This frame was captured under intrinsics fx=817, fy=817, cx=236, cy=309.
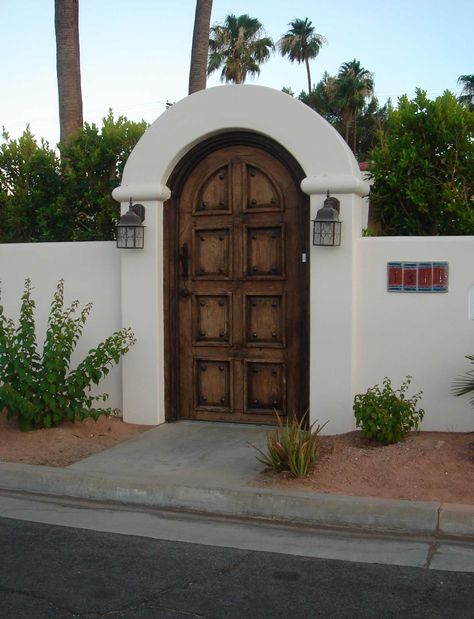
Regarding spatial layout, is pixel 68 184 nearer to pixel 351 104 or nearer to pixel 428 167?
pixel 428 167

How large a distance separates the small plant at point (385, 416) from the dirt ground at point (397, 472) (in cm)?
10

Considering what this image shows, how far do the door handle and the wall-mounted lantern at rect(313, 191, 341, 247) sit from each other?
5.01ft

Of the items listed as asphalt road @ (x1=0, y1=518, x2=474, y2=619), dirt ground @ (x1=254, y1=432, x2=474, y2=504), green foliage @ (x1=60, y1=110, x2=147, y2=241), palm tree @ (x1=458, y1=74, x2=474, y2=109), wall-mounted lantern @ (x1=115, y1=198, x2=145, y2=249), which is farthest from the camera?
palm tree @ (x1=458, y1=74, x2=474, y2=109)

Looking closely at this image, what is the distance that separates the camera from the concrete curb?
223 inches

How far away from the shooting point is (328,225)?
7.58m

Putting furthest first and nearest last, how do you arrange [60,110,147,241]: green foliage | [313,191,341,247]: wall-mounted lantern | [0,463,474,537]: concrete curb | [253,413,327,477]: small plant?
[60,110,147,241]: green foliage < [313,191,341,247]: wall-mounted lantern < [253,413,327,477]: small plant < [0,463,474,537]: concrete curb

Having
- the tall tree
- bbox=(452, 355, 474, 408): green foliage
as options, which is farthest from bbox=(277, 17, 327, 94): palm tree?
bbox=(452, 355, 474, 408): green foliage

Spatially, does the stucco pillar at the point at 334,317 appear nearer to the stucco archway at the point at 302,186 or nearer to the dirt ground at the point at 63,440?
the stucco archway at the point at 302,186

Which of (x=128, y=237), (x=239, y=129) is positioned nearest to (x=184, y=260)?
(x=128, y=237)

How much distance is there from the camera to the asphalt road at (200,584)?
442 cm

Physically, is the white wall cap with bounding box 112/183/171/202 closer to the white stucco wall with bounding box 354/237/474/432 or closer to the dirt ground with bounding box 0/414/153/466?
the white stucco wall with bounding box 354/237/474/432

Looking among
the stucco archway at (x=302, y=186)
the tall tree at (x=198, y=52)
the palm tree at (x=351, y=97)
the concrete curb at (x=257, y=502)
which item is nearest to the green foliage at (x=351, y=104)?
the palm tree at (x=351, y=97)

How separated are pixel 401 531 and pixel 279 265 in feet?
10.8

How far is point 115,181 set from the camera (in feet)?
35.6
